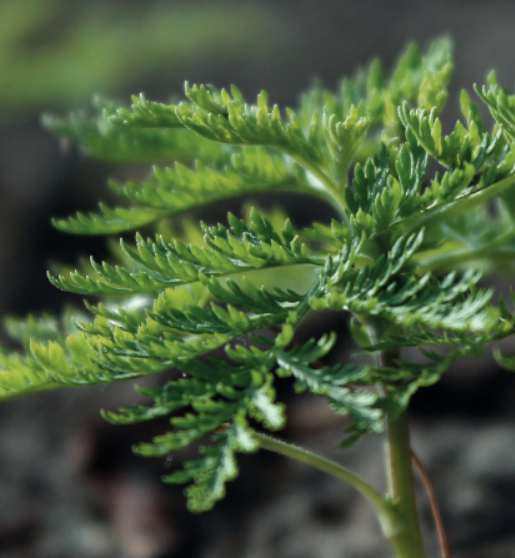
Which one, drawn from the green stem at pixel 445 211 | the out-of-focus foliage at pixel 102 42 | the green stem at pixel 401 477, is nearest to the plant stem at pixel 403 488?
the green stem at pixel 401 477

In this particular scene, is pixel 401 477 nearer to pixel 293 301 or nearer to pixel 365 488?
pixel 365 488

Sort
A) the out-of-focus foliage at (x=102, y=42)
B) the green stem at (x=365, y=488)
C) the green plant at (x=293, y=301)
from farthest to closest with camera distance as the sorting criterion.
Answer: the out-of-focus foliage at (x=102, y=42) → the green stem at (x=365, y=488) → the green plant at (x=293, y=301)

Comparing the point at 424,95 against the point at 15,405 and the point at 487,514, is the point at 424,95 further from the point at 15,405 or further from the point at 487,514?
the point at 15,405

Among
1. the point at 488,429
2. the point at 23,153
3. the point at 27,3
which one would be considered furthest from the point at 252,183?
the point at 27,3

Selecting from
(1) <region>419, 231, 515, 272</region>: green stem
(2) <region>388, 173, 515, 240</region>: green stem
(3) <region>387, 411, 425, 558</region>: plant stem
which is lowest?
(3) <region>387, 411, 425, 558</region>: plant stem

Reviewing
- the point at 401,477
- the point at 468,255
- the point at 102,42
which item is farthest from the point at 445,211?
the point at 102,42

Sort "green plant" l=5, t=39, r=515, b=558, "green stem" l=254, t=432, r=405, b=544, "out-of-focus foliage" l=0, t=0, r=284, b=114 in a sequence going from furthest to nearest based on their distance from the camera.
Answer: "out-of-focus foliage" l=0, t=0, r=284, b=114, "green stem" l=254, t=432, r=405, b=544, "green plant" l=5, t=39, r=515, b=558

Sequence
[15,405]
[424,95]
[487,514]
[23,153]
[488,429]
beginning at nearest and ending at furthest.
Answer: [424,95], [487,514], [488,429], [15,405], [23,153]

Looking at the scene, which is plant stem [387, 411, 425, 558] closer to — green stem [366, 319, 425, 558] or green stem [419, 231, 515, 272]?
green stem [366, 319, 425, 558]

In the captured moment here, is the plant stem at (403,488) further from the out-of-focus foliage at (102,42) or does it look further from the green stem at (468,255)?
the out-of-focus foliage at (102,42)

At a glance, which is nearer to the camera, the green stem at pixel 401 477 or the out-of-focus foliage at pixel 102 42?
the green stem at pixel 401 477

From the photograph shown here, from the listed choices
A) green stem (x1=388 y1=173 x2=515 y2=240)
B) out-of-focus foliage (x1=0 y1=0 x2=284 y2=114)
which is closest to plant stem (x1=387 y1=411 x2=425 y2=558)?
green stem (x1=388 y1=173 x2=515 y2=240)
